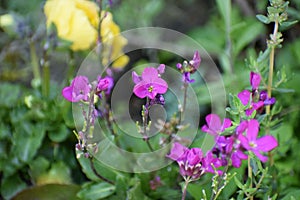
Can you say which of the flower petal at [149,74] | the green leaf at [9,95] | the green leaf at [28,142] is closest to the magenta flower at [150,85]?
the flower petal at [149,74]

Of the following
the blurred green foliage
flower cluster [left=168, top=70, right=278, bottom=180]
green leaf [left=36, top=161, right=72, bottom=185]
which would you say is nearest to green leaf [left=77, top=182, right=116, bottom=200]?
the blurred green foliage

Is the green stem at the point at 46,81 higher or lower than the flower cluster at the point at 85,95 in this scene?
higher

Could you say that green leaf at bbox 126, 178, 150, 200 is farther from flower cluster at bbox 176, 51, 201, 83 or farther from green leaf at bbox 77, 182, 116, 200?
flower cluster at bbox 176, 51, 201, 83

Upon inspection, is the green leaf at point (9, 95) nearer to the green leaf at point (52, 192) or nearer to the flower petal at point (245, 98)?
the green leaf at point (52, 192)

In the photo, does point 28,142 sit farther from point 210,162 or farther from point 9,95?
point 210,162

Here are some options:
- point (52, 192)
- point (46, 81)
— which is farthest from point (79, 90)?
point (46, 81)
